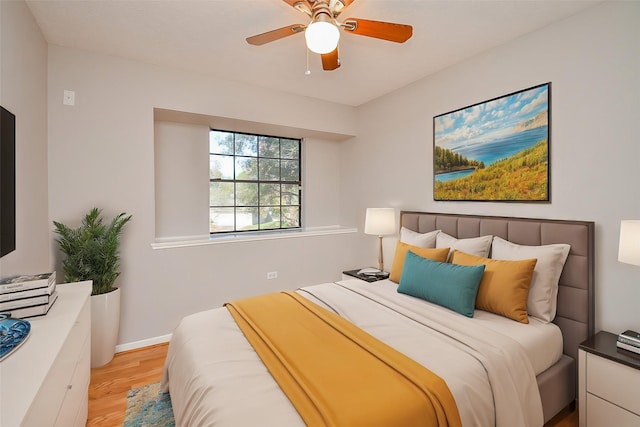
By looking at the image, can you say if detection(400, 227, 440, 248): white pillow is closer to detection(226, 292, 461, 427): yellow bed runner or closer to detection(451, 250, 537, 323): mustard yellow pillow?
detection(451, 250, 537, 323): mustard yellow pillow

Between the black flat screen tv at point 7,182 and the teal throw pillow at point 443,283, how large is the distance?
2.47 meters

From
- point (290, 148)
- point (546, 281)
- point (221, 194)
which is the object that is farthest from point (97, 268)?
point (546, 281)

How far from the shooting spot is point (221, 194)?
372cm

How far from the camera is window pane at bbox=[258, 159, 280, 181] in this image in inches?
158

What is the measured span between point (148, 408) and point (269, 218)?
97.5 inches

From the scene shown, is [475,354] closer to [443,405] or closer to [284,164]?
[443,405]

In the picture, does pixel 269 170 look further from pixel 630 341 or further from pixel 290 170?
pixel 630 341

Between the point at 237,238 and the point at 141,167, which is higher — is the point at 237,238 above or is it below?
below

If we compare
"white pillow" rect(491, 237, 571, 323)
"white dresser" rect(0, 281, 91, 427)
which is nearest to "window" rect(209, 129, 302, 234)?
"white dresser" rect(0, 281, 91, 427)

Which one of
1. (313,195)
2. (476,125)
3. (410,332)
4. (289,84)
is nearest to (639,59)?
(476,125)

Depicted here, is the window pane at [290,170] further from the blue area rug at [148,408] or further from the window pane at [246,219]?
the blue area rug at [148,408]

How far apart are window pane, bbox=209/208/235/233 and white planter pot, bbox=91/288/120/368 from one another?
Result: 50.6 inches

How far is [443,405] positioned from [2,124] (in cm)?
244

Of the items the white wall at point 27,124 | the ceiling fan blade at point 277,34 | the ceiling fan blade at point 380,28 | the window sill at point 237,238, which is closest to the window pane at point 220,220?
the window sill at point 237,238
